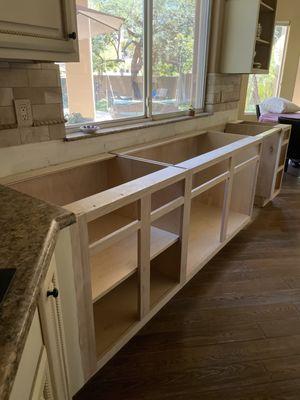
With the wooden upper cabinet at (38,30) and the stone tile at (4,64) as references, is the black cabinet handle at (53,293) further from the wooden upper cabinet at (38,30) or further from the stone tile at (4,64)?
the stone tile at (4,64)

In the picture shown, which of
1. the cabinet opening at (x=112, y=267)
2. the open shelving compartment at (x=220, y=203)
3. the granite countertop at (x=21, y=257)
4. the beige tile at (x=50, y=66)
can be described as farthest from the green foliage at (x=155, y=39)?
the granite countertop at (x=21, y=257)

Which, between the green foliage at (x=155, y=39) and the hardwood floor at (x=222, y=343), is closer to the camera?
the hardwood floor at (x=222, y=343)

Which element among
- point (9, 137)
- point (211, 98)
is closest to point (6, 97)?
point (9, 137)

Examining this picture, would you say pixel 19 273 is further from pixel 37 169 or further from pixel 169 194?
pixel 169 194

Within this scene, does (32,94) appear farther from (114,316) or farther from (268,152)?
(268,152)

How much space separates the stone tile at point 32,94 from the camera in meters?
1.44

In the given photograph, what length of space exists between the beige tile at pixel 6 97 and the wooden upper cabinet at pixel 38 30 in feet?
1.23

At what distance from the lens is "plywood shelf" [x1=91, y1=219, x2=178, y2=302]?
138 centimetres

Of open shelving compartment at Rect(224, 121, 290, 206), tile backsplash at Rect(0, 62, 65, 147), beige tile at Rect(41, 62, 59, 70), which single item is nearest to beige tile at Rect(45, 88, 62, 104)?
tile backsplash at Rect(0, 62, 65, 147)

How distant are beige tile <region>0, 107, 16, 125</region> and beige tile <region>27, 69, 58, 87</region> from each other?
0.17 metres

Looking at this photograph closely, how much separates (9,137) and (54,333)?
962mm

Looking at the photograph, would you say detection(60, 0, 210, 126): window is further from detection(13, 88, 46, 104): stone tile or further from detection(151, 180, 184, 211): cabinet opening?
detection(151, 180, 184, 211): cabinet opening

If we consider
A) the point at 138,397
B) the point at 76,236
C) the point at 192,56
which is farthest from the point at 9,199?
the point at 192,56

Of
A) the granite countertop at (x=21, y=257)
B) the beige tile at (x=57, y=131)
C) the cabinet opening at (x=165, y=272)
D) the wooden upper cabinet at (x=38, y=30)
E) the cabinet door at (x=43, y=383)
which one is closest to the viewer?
the granite countertop at (x=21, y=257)
